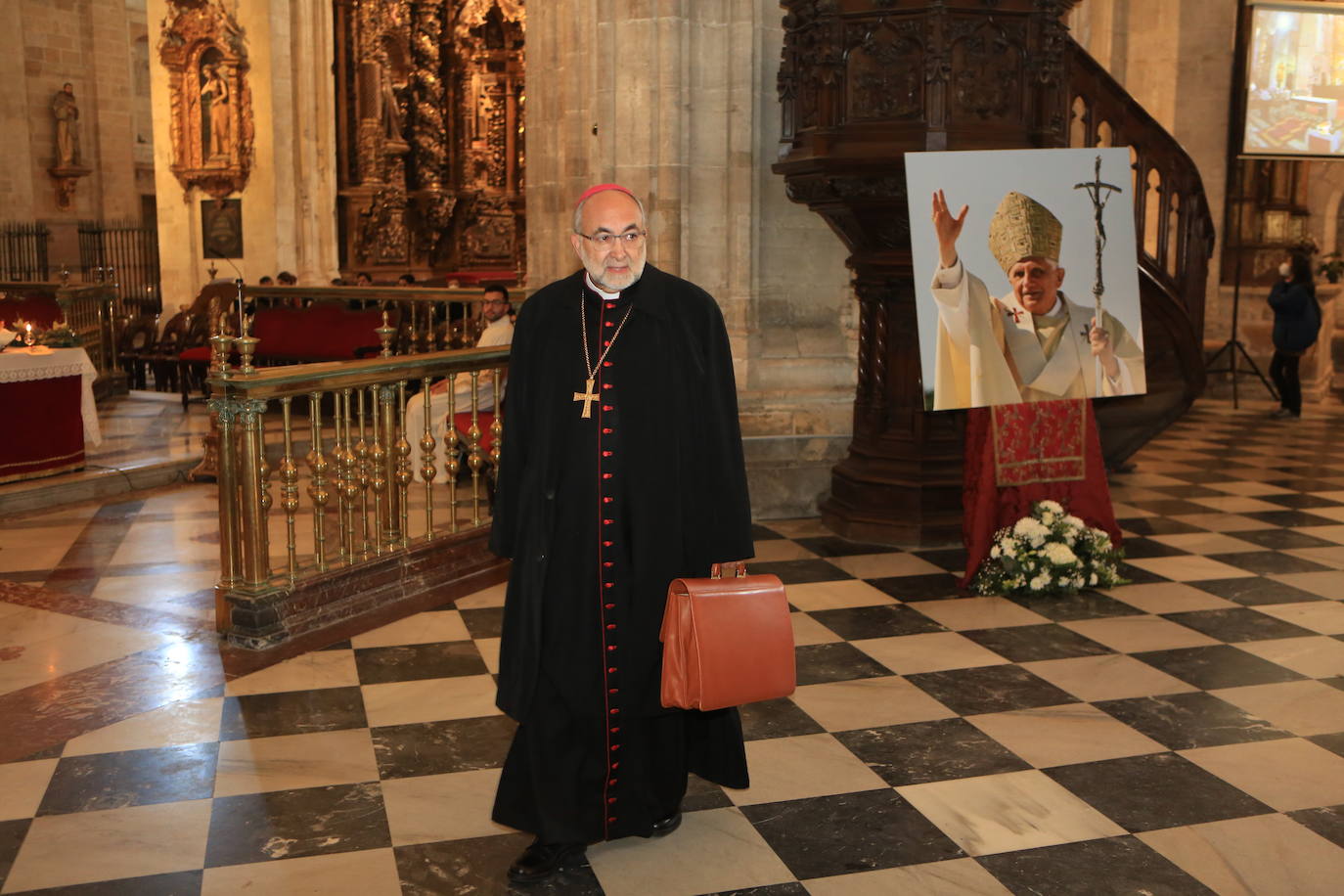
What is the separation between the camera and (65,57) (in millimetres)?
20719

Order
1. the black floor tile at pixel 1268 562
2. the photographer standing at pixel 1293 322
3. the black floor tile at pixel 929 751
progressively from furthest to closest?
1. the photographer standing at pixel 1293 322
2. the black floor tile at pixel 1268 562
3. the black floor tile at pixel 929 751

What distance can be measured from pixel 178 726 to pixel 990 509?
351 centimetres

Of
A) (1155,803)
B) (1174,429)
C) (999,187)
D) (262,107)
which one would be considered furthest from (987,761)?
(262,107)

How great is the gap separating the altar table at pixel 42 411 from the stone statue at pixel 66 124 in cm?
1439

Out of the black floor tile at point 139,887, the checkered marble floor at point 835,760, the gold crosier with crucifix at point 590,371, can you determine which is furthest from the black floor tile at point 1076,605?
the black floor tile at point 139,887

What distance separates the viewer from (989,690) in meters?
4.38

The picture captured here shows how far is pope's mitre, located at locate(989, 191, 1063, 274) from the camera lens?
545cm

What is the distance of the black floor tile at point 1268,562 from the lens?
609 cm

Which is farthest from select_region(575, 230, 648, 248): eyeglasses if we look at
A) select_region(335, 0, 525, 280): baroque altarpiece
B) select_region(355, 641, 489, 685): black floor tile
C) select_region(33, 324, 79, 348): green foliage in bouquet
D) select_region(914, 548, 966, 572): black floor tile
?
select_region(335, 0, 525, 280): baroque altarpiece

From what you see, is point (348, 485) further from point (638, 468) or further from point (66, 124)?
→ point (66, 124)

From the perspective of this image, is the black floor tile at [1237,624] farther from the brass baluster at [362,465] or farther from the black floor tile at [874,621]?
the brass baluster at [362,465]

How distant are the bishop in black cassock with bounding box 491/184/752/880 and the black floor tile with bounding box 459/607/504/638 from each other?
194cm

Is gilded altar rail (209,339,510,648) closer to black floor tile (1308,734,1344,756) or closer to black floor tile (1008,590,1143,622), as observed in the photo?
black floor tile (1008,590,1143,622)

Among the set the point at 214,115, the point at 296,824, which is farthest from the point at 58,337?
the point at 214,115
